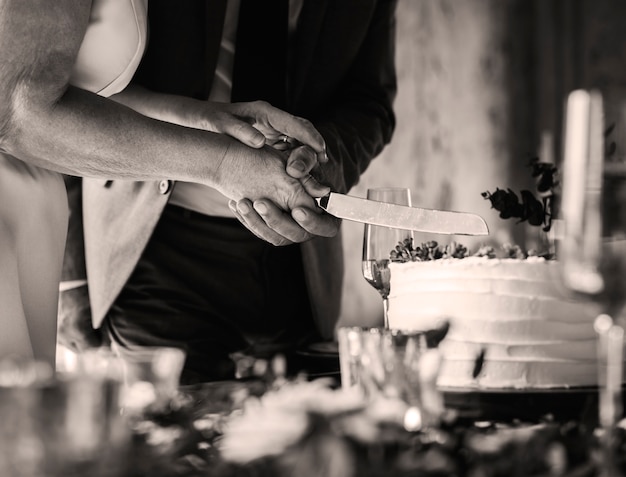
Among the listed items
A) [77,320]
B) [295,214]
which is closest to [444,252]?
[295,214]

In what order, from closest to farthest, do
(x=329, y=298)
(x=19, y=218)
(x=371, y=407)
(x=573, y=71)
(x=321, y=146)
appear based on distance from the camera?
1. (x=371, y=407)
2. (x=19, y=218)
3. (x=321, y=146)
4. (x=329, y=298)
5. (x=573, y=71)

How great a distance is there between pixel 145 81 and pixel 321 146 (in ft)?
1.58

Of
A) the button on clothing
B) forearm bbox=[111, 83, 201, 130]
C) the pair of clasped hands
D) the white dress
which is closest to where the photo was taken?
the white dress

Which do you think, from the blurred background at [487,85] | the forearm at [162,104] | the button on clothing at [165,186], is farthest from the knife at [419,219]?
the blurred background at [487,85]

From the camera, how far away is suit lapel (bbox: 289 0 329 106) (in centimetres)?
184

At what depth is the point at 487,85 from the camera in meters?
4.38

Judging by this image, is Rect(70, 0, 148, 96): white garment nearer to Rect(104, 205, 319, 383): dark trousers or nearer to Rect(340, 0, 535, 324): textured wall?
Rect(104, 205, 319, 383): dark trousers

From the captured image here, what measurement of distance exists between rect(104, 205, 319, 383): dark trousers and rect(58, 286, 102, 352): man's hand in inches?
2.3

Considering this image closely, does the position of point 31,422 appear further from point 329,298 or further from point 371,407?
point 329,298

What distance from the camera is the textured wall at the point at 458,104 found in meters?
4.14

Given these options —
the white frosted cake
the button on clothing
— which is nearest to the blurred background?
the button on clothing

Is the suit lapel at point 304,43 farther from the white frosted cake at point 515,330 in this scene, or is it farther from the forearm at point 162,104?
the white frosted cake at point 515,330

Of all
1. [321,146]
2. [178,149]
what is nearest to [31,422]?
[178,149]

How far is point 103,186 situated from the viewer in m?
1.78
